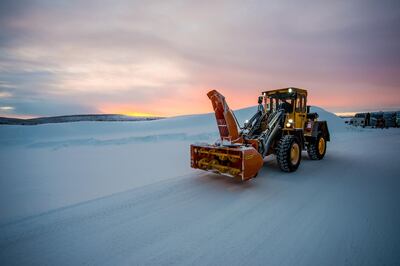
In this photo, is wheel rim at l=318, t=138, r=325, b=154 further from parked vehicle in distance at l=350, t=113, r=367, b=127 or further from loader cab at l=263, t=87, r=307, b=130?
parked vehicle in distance at l=350, t=113, r=367, b=127

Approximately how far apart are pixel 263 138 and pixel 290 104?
218cm

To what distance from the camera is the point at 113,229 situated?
298 cm

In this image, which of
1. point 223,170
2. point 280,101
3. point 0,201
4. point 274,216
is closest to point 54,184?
point 0,201

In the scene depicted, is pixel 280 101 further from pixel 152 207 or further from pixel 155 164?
pixel 152 207

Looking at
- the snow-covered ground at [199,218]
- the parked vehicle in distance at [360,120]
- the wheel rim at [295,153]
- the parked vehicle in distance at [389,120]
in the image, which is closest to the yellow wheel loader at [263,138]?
the wheel rim at [295,153]

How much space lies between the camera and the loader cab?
6.92 metres

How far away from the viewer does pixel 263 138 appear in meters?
6.00

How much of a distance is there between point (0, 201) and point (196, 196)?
3821 mm

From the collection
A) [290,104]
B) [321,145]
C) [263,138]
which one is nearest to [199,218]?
[263,138]

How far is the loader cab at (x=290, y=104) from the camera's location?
6922 millimetres

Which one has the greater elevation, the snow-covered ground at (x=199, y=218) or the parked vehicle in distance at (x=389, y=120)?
the parked vehicle in distance at (x=389, y=120)

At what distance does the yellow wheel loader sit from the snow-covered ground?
417 mm

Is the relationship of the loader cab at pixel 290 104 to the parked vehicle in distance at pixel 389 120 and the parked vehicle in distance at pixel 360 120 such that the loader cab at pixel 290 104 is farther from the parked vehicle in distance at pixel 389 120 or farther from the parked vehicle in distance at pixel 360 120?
the parked vehicle in distance at pixel 389 120

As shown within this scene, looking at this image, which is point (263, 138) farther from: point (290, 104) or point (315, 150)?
point (315, 150)
